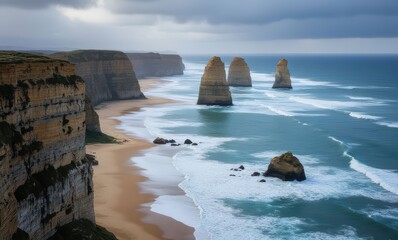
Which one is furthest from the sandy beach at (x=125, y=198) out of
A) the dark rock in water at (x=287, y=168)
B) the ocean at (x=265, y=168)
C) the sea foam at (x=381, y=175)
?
the sea foam at (x=381, y=175)

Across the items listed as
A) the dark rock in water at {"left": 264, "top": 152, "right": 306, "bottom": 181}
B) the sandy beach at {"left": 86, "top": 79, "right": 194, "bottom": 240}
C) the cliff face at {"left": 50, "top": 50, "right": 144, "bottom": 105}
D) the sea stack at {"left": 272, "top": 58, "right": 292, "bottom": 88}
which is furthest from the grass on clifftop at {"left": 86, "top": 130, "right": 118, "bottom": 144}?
the sea stack at {"left": 272, "top": 58, "right": 292, "bottom": 88}

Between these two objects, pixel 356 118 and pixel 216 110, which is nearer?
pixel 356 118

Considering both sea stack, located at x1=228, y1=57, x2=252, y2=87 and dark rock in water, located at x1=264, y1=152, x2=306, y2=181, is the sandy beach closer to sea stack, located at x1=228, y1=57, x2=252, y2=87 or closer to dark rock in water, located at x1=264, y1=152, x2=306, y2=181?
dark rock in water, located at x1=264, y1=152, x2=306, y2=181

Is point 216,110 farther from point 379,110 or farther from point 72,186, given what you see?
point 72,186

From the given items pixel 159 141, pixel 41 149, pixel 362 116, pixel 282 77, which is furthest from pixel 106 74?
pixel 41 149

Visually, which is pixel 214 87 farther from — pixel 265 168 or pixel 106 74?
pixel 265 168

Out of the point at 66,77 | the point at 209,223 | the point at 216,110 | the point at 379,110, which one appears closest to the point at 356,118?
the point at 379,110

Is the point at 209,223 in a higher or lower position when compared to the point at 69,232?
lower
